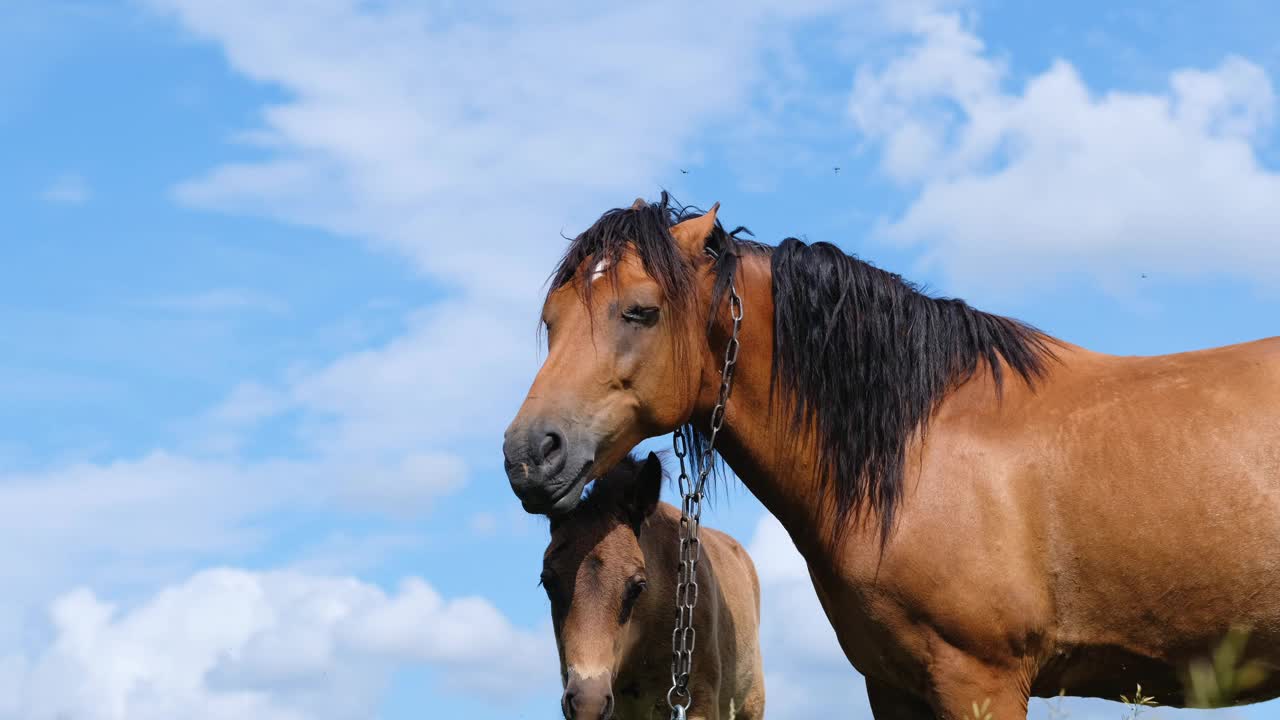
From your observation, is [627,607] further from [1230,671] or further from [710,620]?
[1230,671]

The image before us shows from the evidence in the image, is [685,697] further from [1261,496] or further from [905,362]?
[1261,496]

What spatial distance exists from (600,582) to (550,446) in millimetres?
2108

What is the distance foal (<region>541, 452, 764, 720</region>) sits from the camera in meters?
6.47

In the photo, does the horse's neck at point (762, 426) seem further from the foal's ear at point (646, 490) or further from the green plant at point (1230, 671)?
the foal's ear at point (646, 490)

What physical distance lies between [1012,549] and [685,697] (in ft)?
10.5

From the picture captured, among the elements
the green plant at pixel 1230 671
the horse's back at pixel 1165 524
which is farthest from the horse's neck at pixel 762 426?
the green plant at pixel 1230 671

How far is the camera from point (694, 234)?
536 centimetres

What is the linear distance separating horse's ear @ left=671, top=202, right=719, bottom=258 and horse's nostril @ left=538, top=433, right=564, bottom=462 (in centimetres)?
108

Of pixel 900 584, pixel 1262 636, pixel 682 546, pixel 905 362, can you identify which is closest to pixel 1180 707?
pixel 1262 636

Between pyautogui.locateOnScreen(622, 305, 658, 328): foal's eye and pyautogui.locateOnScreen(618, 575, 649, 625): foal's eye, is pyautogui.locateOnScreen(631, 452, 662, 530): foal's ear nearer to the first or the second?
pyautogui.locateOnScreen(618, 575, 649, 625): foal's eye

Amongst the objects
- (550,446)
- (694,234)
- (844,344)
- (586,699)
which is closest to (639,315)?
(694,234)

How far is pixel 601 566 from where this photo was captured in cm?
675

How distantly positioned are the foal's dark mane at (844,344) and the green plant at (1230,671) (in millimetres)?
1335

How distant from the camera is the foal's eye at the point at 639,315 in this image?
5035 millimetres
